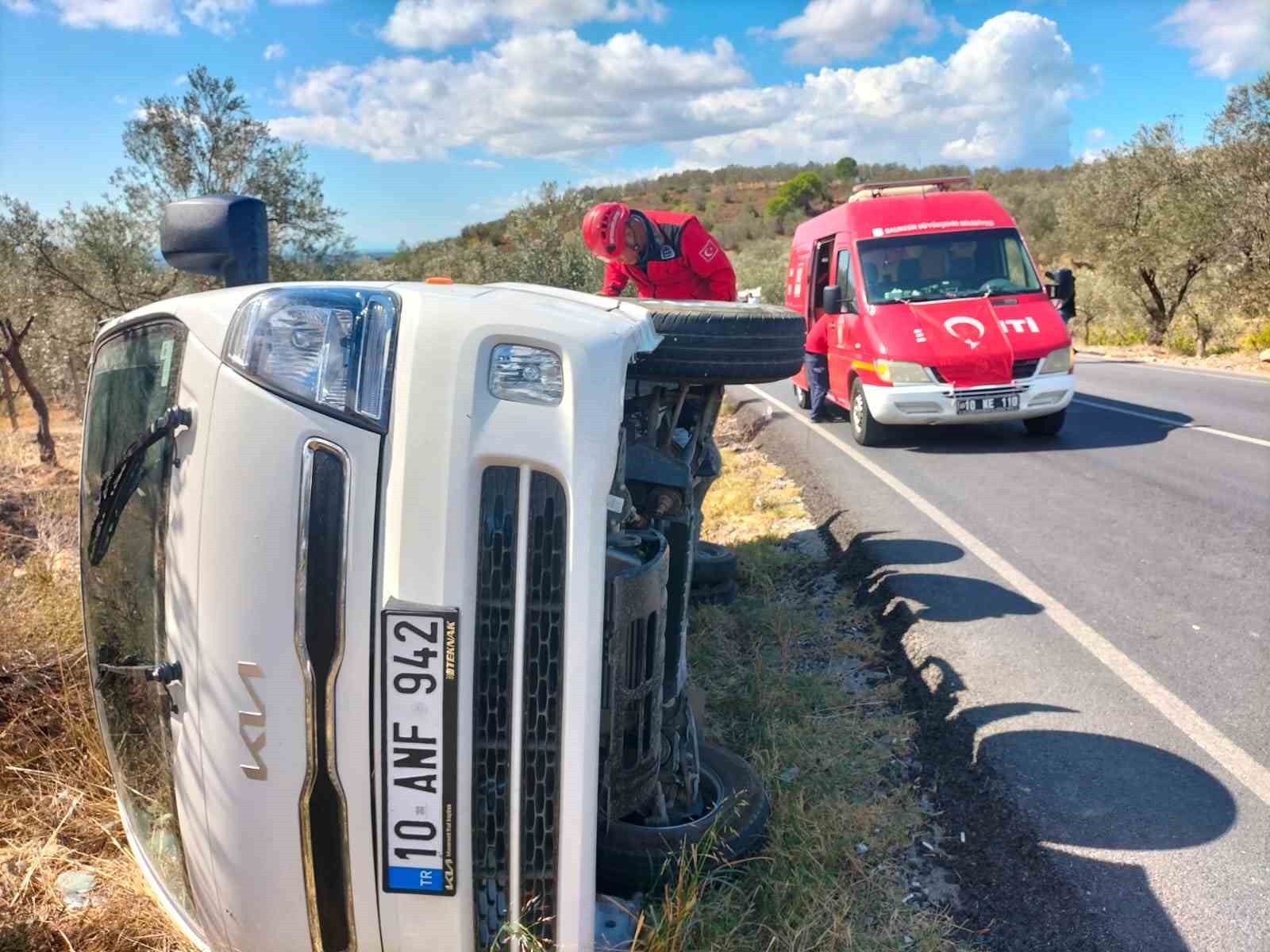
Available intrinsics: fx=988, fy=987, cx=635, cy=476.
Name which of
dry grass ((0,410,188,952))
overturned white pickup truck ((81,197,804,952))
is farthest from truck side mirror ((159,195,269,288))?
dry grass ((0,410,188,952))

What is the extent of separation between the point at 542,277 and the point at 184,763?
50.3ft

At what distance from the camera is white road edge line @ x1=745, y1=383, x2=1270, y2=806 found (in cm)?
330

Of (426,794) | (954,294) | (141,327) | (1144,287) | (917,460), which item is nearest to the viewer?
(426,794)

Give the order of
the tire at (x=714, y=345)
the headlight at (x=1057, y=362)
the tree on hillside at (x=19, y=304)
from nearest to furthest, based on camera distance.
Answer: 1. the tire at (x=714, y=345)
2. the headlight at (x=1057, y=362)
3. the tree on hillside at (x=19, y=304)

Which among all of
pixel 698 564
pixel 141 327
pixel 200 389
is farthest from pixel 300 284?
pixel 698 564

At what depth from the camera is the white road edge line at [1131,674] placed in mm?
3297

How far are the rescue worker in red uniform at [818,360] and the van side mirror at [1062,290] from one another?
2.24m

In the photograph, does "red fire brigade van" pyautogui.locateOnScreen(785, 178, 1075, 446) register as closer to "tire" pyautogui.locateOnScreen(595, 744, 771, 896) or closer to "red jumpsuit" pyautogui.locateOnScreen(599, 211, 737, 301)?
"red jumpsuit" pyautogui.locateOnScreen(599, 211, 737, 301)

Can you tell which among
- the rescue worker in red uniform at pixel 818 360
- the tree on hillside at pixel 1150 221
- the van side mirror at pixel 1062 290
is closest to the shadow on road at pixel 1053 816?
the van side mirror at pixel 1062 290

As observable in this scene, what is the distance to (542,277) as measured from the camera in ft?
55.3

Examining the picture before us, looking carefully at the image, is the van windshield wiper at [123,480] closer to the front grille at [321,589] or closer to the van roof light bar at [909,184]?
the front grille at [321,589]

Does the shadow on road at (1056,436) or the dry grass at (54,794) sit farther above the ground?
the shadow on road at (1056,436)

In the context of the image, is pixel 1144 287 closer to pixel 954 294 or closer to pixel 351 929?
pixel 954 294

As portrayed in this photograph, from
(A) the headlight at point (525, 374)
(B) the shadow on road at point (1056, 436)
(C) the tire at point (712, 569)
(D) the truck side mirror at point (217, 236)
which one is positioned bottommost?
(C) the tire at point (712, 569)
